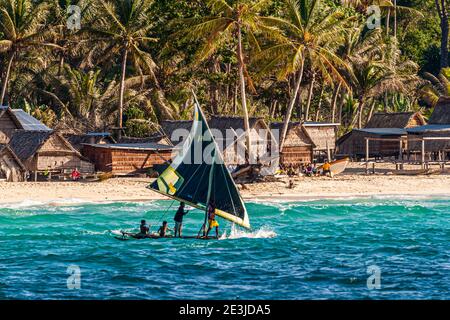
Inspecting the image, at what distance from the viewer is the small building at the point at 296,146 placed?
59406mm

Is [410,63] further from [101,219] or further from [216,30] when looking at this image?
[101,219]

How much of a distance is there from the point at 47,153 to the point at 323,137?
18.6 meters

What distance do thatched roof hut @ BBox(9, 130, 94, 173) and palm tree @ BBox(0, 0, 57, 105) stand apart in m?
9.01

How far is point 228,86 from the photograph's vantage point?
6844 cm

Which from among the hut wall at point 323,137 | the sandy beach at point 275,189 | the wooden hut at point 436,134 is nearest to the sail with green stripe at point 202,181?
the sandy beach at point 275,189

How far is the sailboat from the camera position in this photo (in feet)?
120

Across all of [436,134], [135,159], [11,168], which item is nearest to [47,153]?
[11,168]

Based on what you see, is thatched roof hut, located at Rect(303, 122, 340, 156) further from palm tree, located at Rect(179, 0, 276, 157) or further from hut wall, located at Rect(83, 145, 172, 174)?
hut wall, located at Rect(83, 145, 172, 174)

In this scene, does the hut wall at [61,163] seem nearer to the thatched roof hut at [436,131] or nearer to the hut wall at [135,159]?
the hut wall at [135,159]

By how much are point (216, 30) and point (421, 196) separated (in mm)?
13727

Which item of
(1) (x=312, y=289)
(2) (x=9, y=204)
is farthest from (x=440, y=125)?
(1) (x=312, y=289)

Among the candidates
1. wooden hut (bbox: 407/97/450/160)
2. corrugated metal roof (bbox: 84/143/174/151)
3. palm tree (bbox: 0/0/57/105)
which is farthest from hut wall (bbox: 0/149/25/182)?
wooden hut (bbox: 407/97/450/160)

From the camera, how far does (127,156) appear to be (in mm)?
53812

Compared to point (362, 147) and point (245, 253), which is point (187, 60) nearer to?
point (362, 147)
